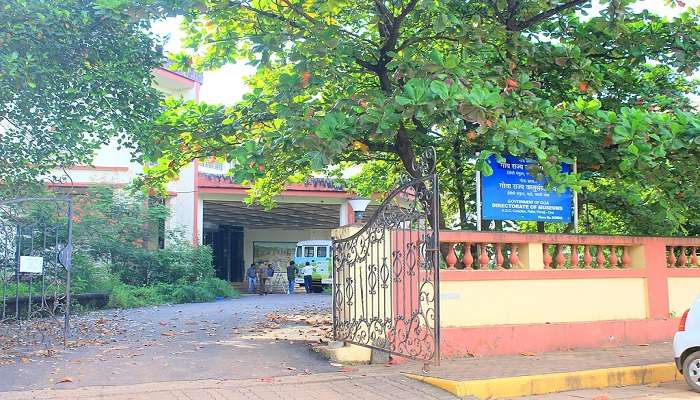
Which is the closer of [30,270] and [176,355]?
[176,355]

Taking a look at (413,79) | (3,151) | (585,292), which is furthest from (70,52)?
(585,292)

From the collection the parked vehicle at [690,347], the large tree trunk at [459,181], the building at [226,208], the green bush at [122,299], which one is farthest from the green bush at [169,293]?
the parked vehicle at [690,347]

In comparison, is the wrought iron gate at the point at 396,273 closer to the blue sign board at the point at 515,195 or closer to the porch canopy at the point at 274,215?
the blue sign board at the point at 515,195

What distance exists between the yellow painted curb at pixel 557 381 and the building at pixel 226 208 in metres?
11.9

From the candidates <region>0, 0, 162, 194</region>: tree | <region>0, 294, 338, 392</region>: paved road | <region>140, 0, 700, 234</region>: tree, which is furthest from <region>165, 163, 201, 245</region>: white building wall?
<region>0, 0, 162, 194</region>: tree

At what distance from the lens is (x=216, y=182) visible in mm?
24969

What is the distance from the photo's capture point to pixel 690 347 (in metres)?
7.48

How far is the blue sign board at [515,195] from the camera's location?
31.3 ft

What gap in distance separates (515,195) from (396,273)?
2683 millimetres

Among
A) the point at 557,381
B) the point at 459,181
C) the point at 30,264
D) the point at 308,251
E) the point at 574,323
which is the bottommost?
the point at 557,381

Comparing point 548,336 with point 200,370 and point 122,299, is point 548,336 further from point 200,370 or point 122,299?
point 122,299

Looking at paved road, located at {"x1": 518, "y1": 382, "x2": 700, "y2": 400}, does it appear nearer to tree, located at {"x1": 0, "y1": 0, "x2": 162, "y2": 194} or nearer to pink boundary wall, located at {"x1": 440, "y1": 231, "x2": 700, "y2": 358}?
pink boundary wall, located at {"x1": 440, "y1": 231, "x2": 700, "y2": 358}

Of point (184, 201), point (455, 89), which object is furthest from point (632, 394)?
point (184, 201)

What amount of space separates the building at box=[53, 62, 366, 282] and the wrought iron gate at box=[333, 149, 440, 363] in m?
9.78
